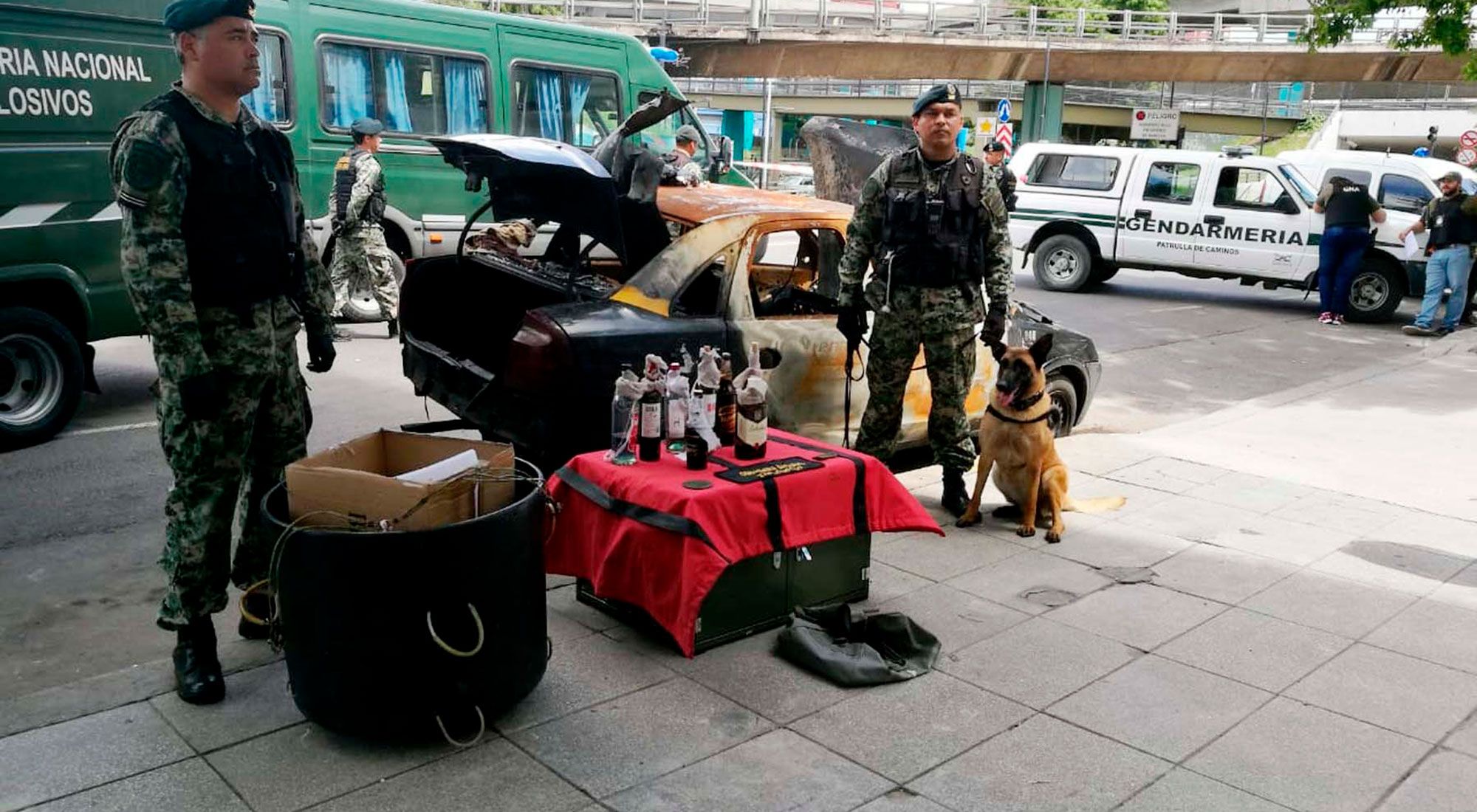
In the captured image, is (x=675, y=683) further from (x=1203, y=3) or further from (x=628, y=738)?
(x=1203, y=3)

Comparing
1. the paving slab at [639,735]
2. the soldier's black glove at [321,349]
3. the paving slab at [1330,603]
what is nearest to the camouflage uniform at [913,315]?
the paving slab at [1330,603]

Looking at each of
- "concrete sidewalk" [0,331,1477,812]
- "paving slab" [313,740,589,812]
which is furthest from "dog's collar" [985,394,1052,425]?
"paving slab" [313,740,589,812]

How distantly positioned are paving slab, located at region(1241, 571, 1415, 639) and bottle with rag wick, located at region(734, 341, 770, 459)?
2083mm

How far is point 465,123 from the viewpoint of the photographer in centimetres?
1167

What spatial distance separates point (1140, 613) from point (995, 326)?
4.97ft

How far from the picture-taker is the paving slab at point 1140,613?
427 centimetres

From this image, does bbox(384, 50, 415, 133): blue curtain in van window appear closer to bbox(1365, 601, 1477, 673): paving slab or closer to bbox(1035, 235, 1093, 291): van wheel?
bbox(1035, 235, 1093, 291): van wheel

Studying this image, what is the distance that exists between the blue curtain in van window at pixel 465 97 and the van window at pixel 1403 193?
37.1ft

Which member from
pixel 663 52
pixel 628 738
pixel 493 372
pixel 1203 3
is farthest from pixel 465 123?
pixel 1203 3

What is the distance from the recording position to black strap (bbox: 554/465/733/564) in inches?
145

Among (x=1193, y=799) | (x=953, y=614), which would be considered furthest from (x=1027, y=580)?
(x=1193, y=799)

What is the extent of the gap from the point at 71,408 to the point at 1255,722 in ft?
21.6

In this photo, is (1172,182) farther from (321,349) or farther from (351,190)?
(321,349)

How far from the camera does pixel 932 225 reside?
522 cm
